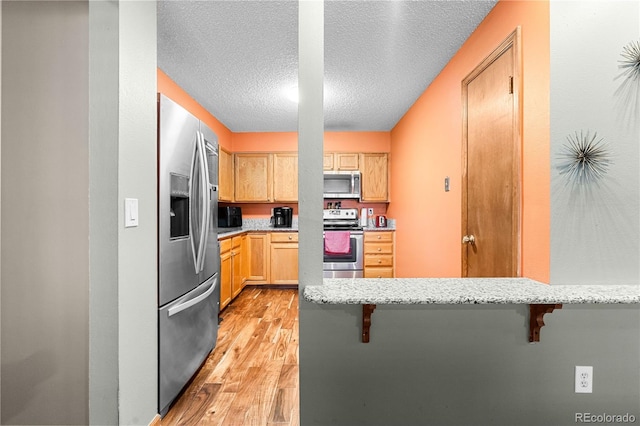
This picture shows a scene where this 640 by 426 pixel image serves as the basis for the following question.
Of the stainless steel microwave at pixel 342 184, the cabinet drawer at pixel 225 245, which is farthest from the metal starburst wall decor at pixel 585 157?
the stainless steel microwave at pixel 342 184

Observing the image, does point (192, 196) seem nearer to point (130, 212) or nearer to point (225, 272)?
point (130, 212)

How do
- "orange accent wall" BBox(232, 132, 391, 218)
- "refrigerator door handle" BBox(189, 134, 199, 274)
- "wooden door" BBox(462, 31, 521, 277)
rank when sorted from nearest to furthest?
1. "wooden door" BBox(462, 31, 521, 277)
2. "refrigerator door handle" BBox(189, 134, 199, 274)
3. "orange accent wall" BBox(232, 132, 391, 218)

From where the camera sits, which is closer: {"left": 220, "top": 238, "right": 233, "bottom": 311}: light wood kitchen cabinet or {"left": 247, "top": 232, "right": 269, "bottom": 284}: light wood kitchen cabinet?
{"left": 220, "top": 238, "right": 233, "bottom": 311}: light wood kitchen cabinet

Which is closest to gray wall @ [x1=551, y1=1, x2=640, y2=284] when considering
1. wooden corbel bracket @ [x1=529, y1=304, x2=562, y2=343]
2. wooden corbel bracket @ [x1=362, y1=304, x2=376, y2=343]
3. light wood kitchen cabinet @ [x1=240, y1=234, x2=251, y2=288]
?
wooden corbel bracket @ [x1=529, y1=304, x2=562, y2=343]

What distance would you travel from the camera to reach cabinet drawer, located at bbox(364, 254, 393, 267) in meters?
4.60

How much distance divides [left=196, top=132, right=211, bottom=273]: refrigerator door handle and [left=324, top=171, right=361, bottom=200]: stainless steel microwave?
2.87 metres

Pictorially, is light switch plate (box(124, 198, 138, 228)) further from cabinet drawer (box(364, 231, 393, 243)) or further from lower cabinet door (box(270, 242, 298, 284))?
cabinet drawer (box(364, 231, 393, 243))

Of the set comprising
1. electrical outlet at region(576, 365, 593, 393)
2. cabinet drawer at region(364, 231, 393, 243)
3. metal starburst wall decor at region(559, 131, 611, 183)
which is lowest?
electrical outlet at region(576, 365, 593, 393)

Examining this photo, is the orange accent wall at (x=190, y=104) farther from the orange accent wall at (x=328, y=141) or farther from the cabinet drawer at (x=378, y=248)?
the cabinet drawer at (x=378, y=248)

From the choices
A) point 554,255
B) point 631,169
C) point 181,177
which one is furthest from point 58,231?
point 631,169

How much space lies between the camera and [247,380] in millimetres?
2129

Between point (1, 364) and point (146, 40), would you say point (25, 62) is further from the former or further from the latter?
point (1, 364)

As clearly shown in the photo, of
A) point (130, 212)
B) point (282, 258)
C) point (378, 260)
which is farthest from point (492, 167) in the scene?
point (282, 258)

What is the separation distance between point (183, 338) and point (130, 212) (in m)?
0.95
